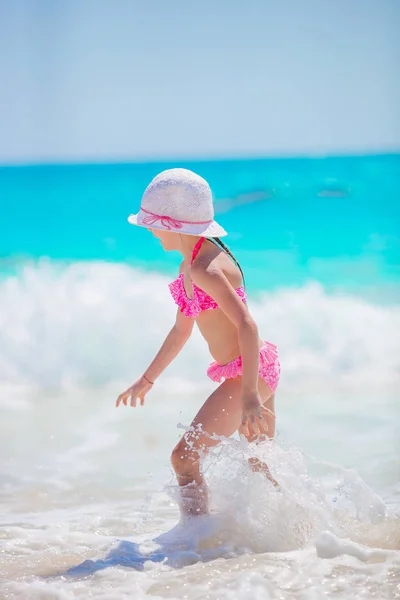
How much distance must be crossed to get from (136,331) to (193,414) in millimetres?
2070

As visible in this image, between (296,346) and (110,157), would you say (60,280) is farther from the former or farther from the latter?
(110,157)

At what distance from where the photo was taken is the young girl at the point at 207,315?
2.60 meters

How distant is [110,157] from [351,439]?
13773 mm

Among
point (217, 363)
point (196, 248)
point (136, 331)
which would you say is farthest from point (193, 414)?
point (196, 248)

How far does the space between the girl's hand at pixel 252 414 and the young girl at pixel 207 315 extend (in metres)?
0.01

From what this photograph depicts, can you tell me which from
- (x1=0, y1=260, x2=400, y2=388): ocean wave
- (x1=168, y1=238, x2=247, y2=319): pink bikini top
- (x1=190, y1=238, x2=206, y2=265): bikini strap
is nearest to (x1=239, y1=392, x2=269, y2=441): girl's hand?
(x1=168, y1=238, x2=247, y2=319): pink bikini top

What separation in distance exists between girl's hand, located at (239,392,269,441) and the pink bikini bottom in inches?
7.9

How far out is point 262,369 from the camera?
2.78m

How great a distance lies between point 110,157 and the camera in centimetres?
1745

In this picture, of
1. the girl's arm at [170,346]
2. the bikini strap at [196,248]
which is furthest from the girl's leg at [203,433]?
the bikini strap at [196,248]

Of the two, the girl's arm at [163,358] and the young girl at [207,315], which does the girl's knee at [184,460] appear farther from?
the girl's arm at [163,358]

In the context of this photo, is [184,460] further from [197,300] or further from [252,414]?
[197,300]

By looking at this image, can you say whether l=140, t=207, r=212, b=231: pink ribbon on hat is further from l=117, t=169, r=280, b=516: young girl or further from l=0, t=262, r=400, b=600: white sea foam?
l=0, t=262, r=400, b=600: white sea foam

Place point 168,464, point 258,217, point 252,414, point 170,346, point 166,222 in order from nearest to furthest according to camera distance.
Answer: point 252,414, point 166,222, point 170,346, point 168,464, point 258,217
